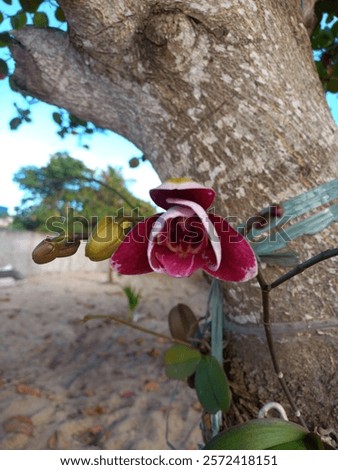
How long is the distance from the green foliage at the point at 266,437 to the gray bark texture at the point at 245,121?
130 millimetres

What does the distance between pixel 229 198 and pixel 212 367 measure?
0.73 ft

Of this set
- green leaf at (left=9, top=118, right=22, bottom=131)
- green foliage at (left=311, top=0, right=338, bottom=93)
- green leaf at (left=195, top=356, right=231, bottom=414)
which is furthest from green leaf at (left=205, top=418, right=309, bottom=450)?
green leaf at (left=9, top=118, right=22, bottom=131)

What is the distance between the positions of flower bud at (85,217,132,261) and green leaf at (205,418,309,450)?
0.62 ft

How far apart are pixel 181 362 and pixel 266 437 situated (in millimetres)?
234

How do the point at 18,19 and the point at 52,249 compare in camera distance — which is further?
the point at 18,19

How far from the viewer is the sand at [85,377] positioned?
1.26 metres

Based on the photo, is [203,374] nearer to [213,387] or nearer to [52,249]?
[213,387]

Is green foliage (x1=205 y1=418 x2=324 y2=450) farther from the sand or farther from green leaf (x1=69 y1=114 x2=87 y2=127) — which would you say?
green leaf (x1=69 y1=114 x2=87 y2=127)

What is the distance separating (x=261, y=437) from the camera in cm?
34

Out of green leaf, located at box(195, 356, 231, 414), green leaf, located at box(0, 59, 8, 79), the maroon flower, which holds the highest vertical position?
green leaf, located at box(0, 59, 8, 79)

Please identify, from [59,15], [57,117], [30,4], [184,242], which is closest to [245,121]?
[184,242]

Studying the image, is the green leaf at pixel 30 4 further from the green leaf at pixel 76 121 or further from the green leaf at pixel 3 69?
the green leaf at pixel 76 121

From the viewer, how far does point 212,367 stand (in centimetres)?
51

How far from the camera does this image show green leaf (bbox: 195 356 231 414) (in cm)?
48
